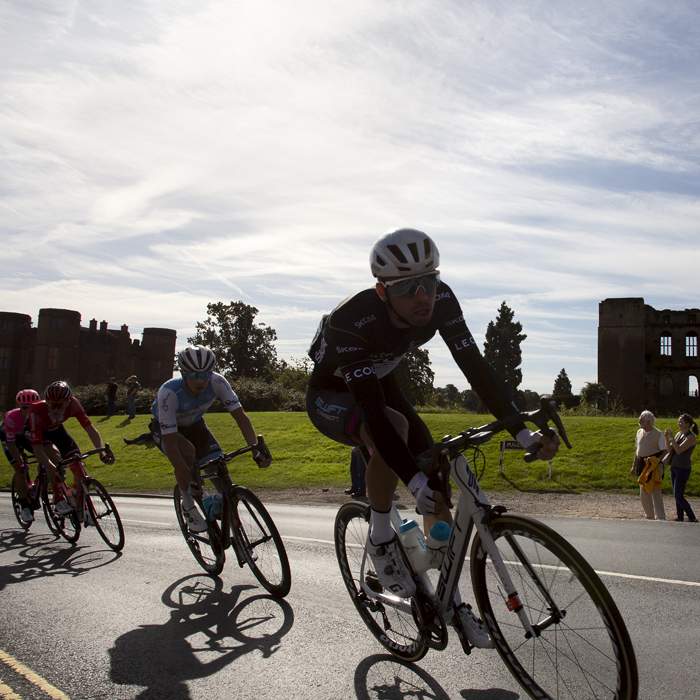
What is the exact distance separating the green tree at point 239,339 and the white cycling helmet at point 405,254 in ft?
242

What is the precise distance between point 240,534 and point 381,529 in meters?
2.70

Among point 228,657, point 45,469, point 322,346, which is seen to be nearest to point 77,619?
point 228,657

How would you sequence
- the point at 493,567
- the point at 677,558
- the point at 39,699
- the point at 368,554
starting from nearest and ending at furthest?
the point at 493,567 → the point at 39,699 → the point at 368,554 → the point at 677,558

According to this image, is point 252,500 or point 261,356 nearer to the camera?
point 252,500

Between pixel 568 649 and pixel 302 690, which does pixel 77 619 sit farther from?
pixel 568 649

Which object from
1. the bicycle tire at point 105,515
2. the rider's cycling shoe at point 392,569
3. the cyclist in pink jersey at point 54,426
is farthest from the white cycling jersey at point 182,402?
the rider's cycling shoe at point 392,569

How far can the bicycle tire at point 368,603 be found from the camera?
3.93 metres

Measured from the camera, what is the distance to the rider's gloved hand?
118 inches

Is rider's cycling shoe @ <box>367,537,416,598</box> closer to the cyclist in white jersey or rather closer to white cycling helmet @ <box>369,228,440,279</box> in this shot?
white cycling helmet @ <box>369,228,440,279</box>

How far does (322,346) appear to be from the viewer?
14.0 ft

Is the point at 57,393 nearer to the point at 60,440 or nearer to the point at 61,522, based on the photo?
the point at 60,440

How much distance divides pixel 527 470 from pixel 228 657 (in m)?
14.1

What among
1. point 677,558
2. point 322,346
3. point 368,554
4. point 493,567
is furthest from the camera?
point 677,558

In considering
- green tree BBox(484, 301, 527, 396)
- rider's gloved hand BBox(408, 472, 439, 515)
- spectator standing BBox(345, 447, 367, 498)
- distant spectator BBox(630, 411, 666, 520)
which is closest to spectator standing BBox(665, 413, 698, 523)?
distant spectator BBox(630, 411, 666, 520)
